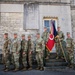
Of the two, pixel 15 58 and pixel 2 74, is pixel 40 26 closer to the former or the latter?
pixel 15 58

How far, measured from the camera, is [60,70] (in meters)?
12.2

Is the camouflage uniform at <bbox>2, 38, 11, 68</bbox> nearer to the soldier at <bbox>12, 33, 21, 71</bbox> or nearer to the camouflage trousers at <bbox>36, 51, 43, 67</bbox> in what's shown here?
the soldier at <bbox>12, 33, 21, 71</bbox>

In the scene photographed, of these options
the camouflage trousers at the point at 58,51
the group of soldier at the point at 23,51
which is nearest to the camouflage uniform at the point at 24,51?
the group of soldier at the point at 23,51

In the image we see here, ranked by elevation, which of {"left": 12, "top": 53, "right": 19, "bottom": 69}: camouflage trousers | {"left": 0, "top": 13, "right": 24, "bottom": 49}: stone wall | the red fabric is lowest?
{"left": 12, "top": 53, "right": 19, "bottom": 69}: camouflage trousers

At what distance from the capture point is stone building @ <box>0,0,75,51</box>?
1500 cm

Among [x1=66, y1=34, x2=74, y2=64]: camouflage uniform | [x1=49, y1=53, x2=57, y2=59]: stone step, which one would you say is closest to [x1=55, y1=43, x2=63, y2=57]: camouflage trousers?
[x1=49, y1=53, x2=57, y2=59]: stone step

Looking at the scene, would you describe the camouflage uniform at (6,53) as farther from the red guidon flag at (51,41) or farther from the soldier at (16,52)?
the red guidon flag at (51,41)

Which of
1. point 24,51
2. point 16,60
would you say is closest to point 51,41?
point 24,51

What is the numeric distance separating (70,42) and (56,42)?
881 millimetres

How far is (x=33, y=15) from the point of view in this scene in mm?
15219

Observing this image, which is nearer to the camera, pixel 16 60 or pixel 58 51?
pixel 16 60

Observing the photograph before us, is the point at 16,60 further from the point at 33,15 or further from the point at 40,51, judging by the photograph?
the point at 33,15

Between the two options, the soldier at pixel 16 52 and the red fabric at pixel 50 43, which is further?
the red fabric at pixel 50 43

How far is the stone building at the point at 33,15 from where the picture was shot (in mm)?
15000
